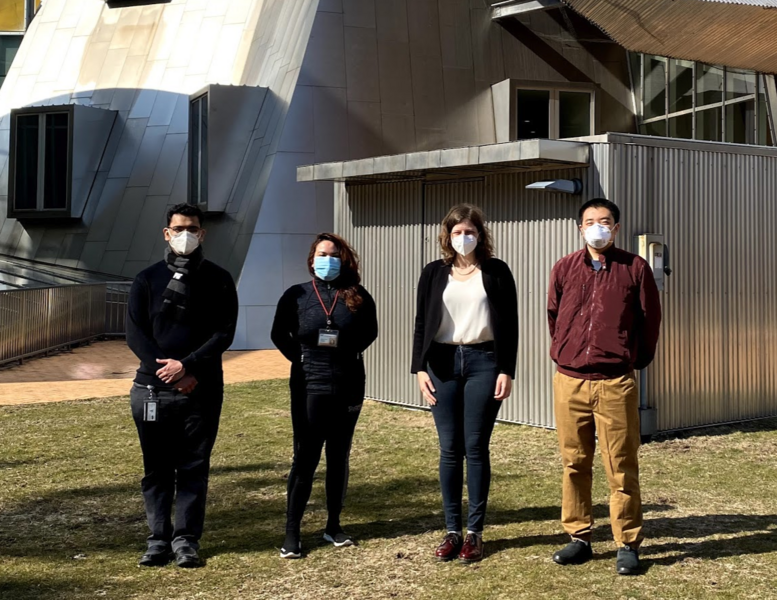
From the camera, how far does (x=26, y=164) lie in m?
26.0

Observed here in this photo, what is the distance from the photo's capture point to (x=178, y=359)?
6090 millimetres

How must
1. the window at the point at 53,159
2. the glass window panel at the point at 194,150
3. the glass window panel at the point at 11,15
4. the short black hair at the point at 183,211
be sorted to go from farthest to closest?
the glass window panel at the point at 11,15 < the window at the point at 53,159 < the glass window panel at the point at 194,150 < the short black hair at the point at 183,211

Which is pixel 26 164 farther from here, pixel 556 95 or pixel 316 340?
pixel 316 340

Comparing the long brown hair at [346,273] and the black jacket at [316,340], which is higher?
the long brown hair at [346,273]

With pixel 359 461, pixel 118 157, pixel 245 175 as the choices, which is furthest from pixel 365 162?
pixel 118 157

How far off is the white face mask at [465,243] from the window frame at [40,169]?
70.1ft

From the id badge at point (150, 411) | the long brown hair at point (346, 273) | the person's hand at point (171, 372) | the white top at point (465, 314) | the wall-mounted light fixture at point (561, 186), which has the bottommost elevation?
the id badge at point (150, 411)

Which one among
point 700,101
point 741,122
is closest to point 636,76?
→ point 700,101

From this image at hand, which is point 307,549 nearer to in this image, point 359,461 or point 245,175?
point 359,461

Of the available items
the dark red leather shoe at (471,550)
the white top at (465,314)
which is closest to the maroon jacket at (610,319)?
the white top at (465,314)

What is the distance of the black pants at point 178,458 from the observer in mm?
6141

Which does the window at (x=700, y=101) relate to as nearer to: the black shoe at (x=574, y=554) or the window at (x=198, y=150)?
the window at (x=198, y=150)

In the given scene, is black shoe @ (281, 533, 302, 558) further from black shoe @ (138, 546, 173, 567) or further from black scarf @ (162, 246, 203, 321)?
black scarf @ (162, 246, 203, 321)

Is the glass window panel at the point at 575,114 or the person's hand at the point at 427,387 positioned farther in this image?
the glass window panel at the point at 575,114
